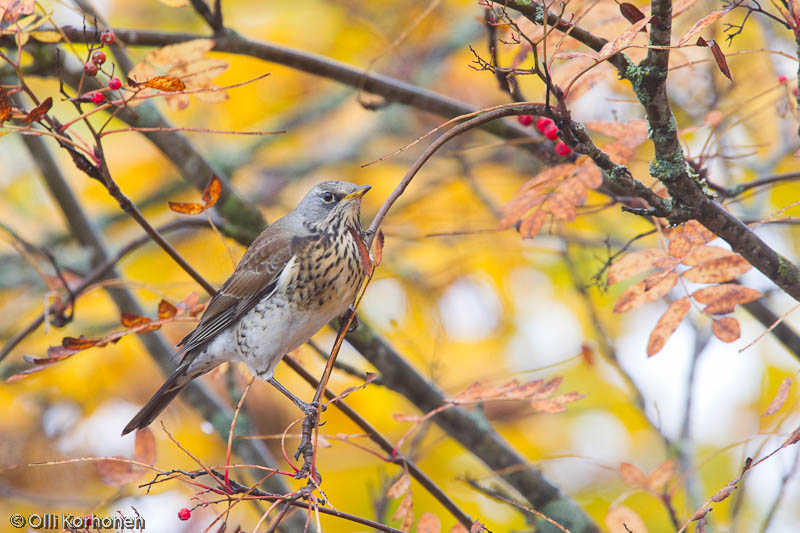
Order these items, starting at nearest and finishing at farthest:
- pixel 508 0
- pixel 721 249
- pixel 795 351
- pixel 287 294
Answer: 1. pixel 508 0
2. pixel 721 249
3. pixel 795 351
4. pixel 287 294

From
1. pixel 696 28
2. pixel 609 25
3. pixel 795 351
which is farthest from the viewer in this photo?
pixel 795 351

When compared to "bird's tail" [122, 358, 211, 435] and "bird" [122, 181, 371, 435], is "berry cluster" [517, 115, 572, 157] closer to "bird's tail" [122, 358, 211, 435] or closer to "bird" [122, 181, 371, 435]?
"bird" [122, 181, 371, 435]

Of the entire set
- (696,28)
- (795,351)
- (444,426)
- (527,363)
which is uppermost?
(527,363)

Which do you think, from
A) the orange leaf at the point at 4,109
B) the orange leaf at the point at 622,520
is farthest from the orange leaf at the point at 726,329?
the orange leaf at the point at 4,109

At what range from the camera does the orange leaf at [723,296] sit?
2639mm

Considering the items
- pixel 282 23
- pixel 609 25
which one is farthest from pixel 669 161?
pixel 282 23

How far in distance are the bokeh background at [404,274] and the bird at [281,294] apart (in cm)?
61

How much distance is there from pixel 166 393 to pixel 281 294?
2.42 feet

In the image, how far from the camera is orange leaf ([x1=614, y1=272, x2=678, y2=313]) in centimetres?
262

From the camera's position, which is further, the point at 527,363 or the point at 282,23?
the point at 282,23

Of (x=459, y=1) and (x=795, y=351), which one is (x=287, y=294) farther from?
(x=459, y=1)

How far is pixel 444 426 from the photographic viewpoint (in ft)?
12.7

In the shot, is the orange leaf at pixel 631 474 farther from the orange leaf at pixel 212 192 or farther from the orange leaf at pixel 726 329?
the orange leaf at pixel 212 192

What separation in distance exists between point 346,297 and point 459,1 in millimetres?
4970
